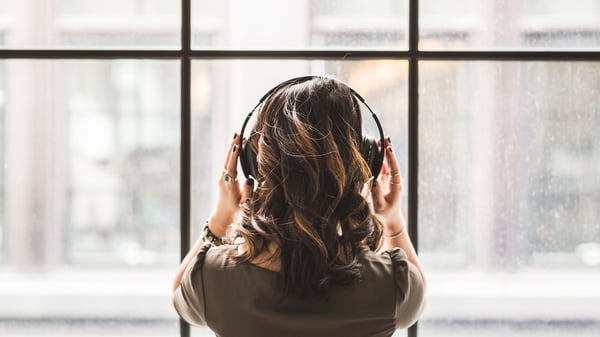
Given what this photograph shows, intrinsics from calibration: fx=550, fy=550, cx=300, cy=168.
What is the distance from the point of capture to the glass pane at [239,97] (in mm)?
1459

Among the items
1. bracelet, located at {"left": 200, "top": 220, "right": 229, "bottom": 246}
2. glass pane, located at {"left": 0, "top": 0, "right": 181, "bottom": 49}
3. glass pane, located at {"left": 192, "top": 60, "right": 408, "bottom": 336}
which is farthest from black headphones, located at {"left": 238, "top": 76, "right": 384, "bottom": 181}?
glass pane, located at {"left": 0, "top": 0, "right": 181, "bottom": 49}

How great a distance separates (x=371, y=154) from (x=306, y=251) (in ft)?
0.82

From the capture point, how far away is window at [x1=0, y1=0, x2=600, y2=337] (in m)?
1.47

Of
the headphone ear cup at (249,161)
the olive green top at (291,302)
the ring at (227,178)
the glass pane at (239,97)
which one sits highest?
the glass pane at (239,97)

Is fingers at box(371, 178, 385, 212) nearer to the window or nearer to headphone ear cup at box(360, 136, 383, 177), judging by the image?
headphone ear cup at box(360, 136, 383, 177)

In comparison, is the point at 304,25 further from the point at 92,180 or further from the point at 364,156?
the point at 92,180

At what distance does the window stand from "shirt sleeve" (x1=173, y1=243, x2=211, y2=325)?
41 centimetres

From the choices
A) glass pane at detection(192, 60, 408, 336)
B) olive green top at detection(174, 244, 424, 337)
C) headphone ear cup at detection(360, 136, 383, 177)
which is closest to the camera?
olive green top at detection(174, 244, 424, 337)

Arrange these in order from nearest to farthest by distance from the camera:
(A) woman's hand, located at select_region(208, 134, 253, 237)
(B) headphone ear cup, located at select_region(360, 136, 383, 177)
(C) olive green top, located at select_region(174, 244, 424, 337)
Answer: (C) olive green top, located at select_region(174, 244, 424, 337) → (B) headphone ear cup, located at select_region(360, 136, 383, 177) → (A) woman's hand, located at select_region(208, 134, 253, 237)

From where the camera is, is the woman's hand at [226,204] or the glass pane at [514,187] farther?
the glass pane at [514,187]

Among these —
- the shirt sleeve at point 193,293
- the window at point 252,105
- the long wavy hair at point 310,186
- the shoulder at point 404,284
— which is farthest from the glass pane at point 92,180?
the shoulder at point 404,284

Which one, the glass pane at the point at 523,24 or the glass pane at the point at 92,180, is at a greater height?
the glass pane at the point at 523,24

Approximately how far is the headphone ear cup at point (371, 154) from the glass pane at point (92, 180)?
1.98ft

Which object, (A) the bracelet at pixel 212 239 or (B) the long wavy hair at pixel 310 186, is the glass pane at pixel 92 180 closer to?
(A) the bracelet at pixel 212 239
